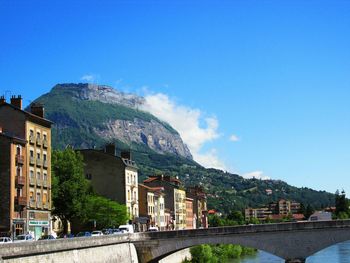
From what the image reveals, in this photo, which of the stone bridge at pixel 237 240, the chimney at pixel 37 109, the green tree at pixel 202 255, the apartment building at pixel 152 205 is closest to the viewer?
the stone bridge at pixel 237 240

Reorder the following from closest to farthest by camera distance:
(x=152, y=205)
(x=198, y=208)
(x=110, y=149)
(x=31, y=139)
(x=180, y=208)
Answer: (x=31, y=139)
(x=110, y=149)
(x=152, y=205)
(x=180, y=208)
(x=198, y=208)

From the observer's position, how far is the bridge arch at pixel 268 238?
199 ft

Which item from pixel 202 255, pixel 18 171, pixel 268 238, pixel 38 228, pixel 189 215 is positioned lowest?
pixel 202 255

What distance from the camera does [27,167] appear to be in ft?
203

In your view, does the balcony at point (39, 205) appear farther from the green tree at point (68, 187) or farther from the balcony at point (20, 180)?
the green tree at point (68, 187)

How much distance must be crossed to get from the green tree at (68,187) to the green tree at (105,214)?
15.3 ft

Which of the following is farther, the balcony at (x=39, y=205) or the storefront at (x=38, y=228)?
the balcony at (x=39, y=205)

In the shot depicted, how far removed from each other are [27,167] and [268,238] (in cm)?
2579

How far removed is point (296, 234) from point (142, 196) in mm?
51021

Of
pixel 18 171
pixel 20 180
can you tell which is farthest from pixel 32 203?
pixel 18 171

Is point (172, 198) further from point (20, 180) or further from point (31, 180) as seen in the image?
point (20, 180)

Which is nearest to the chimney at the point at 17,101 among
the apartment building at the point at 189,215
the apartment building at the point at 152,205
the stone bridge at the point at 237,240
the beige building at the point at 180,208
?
the stone bridge at the point at 237,240

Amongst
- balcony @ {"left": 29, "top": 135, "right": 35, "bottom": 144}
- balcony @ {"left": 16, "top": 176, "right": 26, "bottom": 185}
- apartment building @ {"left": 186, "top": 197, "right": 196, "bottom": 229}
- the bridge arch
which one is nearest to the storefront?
balcony @ {"left": 16, "top": 176, "right": 26, "bottom": 185}

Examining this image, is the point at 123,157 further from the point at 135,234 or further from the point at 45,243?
the point at 45,243
